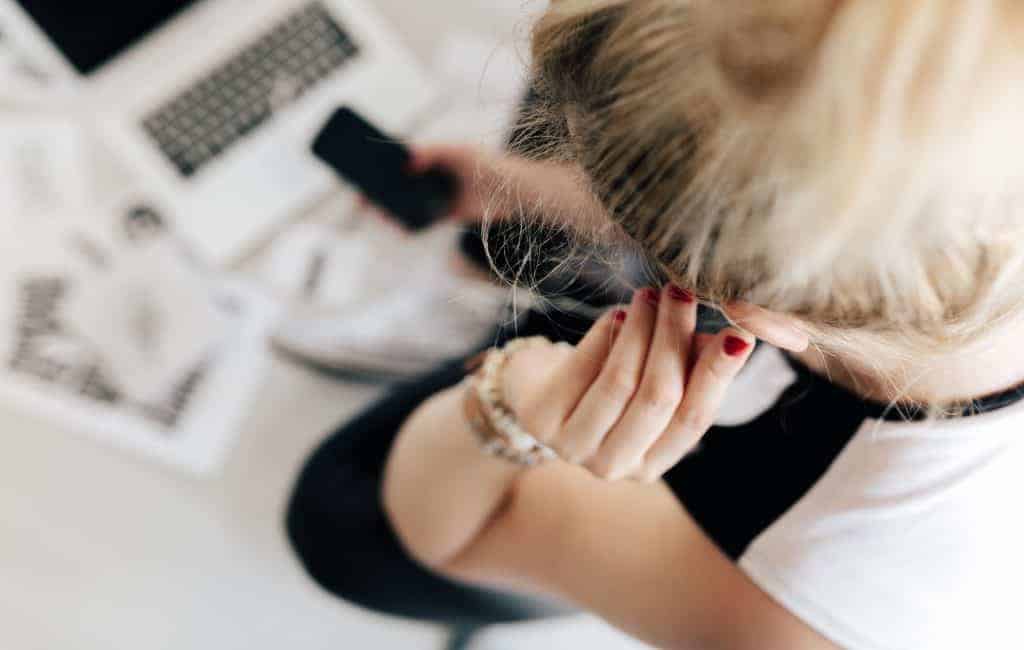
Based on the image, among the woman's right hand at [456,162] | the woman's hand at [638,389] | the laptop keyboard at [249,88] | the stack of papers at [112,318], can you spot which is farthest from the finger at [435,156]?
the woman's hand at [638,389]

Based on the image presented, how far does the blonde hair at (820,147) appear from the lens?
23 centimetres

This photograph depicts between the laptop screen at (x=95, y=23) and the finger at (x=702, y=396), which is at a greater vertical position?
the laptop screen at (x=95, y=23)

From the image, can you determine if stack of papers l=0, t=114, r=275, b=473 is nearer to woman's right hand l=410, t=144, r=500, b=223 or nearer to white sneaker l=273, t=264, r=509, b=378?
white sneaker l=273, t=264, r=509, b=378

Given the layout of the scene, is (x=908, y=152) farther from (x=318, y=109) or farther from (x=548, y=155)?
(x=318, y=109)

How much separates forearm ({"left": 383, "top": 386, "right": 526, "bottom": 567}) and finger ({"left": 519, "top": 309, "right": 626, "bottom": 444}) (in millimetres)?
125

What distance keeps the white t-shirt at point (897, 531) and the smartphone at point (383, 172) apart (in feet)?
1.48

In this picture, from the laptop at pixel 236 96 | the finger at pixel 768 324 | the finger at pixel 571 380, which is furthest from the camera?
the laptop at pixel 236 96

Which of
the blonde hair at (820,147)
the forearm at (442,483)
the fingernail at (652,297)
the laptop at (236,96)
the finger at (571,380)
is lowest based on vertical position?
the forearm at (442,483)

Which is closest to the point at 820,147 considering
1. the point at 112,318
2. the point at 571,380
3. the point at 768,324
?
the point at 768,324

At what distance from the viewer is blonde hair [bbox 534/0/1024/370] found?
0.23 meters

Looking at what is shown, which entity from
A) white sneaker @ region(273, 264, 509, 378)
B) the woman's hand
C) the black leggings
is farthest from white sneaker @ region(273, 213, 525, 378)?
the woman's hand

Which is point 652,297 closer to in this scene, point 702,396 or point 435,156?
point 702,396

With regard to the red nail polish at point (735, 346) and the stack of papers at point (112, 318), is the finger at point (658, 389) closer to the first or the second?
the red nail polish at point (735, 346)

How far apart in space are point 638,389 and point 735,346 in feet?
0.21
